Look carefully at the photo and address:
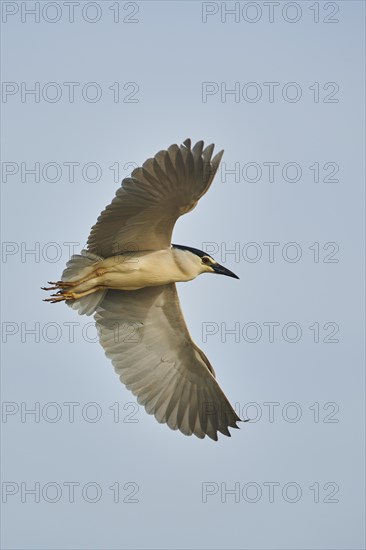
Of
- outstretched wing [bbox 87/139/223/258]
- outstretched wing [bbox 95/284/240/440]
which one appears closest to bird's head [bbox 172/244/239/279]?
outstretched wing [bbox 87/139/223/258]

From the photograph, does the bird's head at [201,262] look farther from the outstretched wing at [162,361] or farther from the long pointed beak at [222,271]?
the outstretched wing at [162,361]

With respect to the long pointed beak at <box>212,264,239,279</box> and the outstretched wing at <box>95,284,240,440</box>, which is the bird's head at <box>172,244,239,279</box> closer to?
the long pointed beak at <box>212,264,239,279</box>

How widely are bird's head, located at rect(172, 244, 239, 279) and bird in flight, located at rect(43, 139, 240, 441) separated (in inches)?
0.5

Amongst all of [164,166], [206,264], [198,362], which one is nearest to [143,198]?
[164,166]

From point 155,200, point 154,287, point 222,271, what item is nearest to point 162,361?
point 154,287

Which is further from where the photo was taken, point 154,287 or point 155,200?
point 154,287

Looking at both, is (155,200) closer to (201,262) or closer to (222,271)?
(201,262)

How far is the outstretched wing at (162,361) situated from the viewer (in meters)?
15.2

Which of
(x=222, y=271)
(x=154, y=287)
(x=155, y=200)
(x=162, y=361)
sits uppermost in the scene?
(x=155, y=200)

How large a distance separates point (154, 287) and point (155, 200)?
1.76 meters

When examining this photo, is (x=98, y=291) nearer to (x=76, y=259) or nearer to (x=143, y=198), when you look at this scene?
(x=76, y=259)

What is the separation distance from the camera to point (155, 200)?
13641 mm

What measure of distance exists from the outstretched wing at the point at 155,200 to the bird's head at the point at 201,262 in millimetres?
285

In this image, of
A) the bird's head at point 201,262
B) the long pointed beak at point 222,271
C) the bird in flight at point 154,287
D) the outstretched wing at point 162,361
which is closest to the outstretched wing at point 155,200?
the bird in flight at point 154,287
